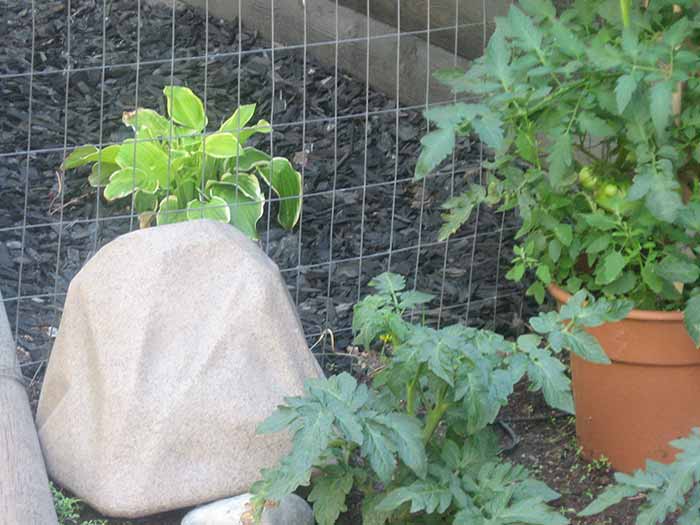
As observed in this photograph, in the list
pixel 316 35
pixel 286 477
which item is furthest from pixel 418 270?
pixel 316 35

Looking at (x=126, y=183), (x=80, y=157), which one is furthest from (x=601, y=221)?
(x=80, y=157)

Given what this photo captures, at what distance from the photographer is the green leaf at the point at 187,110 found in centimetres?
495

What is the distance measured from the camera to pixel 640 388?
3.53 meters

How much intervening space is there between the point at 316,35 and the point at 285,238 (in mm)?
2562

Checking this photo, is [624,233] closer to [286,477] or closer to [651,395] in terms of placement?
[651,395]

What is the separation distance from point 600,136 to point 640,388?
767 mm

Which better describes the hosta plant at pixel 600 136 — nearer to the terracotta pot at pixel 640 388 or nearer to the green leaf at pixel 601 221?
the green leaf at pixel 601 221

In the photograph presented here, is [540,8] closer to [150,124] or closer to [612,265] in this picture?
[612,265]

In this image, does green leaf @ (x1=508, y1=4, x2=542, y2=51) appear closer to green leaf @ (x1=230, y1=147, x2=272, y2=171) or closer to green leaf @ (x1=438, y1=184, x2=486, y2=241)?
green leaf @ (x1=438, y1=184, x2=486, y2=241)

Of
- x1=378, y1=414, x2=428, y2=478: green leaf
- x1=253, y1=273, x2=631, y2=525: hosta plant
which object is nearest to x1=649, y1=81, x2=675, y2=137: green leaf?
x1=253, y1=273, x2=631, y2=525: hosta plant

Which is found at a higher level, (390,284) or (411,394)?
(390,284)

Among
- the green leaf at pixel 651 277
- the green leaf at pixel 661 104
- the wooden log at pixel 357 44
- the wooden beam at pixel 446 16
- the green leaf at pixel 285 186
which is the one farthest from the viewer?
the wooden log at pixel 357 44

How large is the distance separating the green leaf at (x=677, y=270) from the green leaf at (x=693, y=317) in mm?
74

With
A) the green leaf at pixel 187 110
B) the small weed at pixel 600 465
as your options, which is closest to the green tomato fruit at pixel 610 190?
the small weed at pixel 600 465
